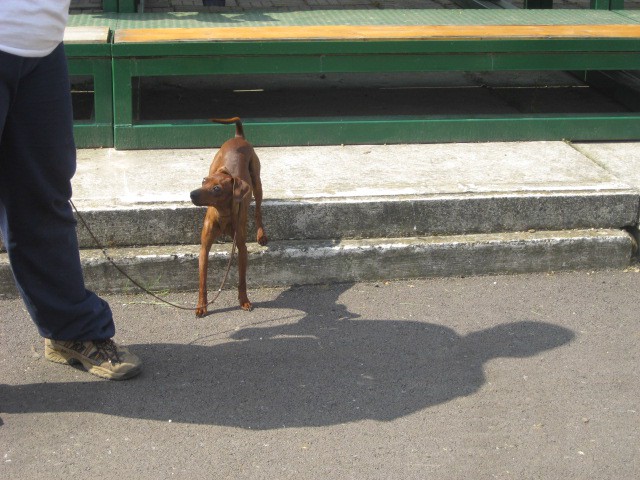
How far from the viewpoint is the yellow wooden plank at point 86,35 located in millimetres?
5016

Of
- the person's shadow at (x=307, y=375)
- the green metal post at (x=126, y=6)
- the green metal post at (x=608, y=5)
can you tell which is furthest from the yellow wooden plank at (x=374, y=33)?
the person's shadow at (x=307, y=375)

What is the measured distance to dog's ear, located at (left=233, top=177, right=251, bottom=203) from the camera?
153 inches

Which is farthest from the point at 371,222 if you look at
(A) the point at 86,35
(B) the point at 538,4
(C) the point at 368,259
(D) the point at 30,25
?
(B) the point at 538,4

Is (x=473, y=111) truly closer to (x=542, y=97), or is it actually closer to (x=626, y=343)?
(x=542, y=97)

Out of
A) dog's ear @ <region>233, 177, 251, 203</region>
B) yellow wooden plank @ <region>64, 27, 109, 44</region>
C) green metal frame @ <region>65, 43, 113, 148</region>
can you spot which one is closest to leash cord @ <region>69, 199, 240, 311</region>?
dog's ear @ <region>233, 177, 251, 203</region>

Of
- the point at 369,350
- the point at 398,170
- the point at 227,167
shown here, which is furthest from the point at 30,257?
the point at 398,170

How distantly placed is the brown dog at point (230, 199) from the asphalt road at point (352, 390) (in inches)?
7.7

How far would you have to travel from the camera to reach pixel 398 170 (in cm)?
498

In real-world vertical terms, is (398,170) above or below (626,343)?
above

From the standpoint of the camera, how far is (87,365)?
11.7ft

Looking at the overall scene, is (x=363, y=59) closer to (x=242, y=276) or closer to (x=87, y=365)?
(x=242, y=276)

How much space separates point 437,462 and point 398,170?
218cm

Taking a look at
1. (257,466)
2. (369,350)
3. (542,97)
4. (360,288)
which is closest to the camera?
(257,466)

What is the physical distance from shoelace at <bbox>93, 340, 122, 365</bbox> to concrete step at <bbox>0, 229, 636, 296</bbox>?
2.49 ft
